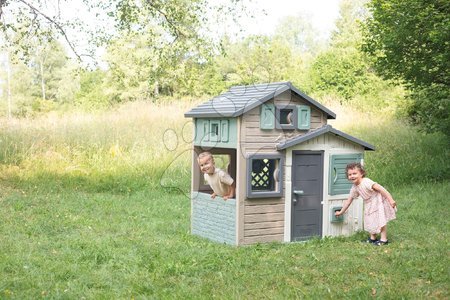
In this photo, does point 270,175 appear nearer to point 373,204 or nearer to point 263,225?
point 263,225

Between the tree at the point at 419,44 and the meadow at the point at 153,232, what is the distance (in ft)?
5.02

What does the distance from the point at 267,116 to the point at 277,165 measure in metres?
0.64

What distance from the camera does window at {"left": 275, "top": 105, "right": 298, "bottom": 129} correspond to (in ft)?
24.8

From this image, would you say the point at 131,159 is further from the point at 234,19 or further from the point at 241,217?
the point at 241,217

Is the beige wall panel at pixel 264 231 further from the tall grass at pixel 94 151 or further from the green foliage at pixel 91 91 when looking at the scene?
the green foliage at pixel 91 91

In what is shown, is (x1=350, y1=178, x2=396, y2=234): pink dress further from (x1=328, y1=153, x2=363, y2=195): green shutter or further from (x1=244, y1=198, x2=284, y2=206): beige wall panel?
(x1=244, y1=198, x2=284, y2=206): beige wall panel

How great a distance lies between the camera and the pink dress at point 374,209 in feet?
25.1

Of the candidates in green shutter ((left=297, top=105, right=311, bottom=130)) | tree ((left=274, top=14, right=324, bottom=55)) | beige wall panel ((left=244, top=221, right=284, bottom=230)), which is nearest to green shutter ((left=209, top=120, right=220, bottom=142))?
green shutter ((left=297, top=105, right=311, bottom=130))

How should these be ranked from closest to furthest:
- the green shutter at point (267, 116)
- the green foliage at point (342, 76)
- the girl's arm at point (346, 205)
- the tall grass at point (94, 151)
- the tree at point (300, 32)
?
1. the green shutter at point (267, 116)
2. the girl's arm at point (346, 205)
3. the tall grass at point (94, 151)
4. the green foliage at point (342, 76)
5. the tree at point (300, 32)

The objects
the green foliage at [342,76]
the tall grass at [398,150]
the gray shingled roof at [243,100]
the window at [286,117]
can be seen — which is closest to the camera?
the gray shingled roof at [243,100]

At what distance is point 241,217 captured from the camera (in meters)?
7.33

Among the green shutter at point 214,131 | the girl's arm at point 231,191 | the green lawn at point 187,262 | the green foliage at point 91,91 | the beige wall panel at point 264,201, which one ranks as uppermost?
the green foliage at point 91,91

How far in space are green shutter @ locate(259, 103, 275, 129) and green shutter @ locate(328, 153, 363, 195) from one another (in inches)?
40.2

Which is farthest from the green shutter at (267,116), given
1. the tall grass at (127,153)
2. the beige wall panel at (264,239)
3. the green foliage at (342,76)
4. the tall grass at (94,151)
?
the green foliage at (342,76)
